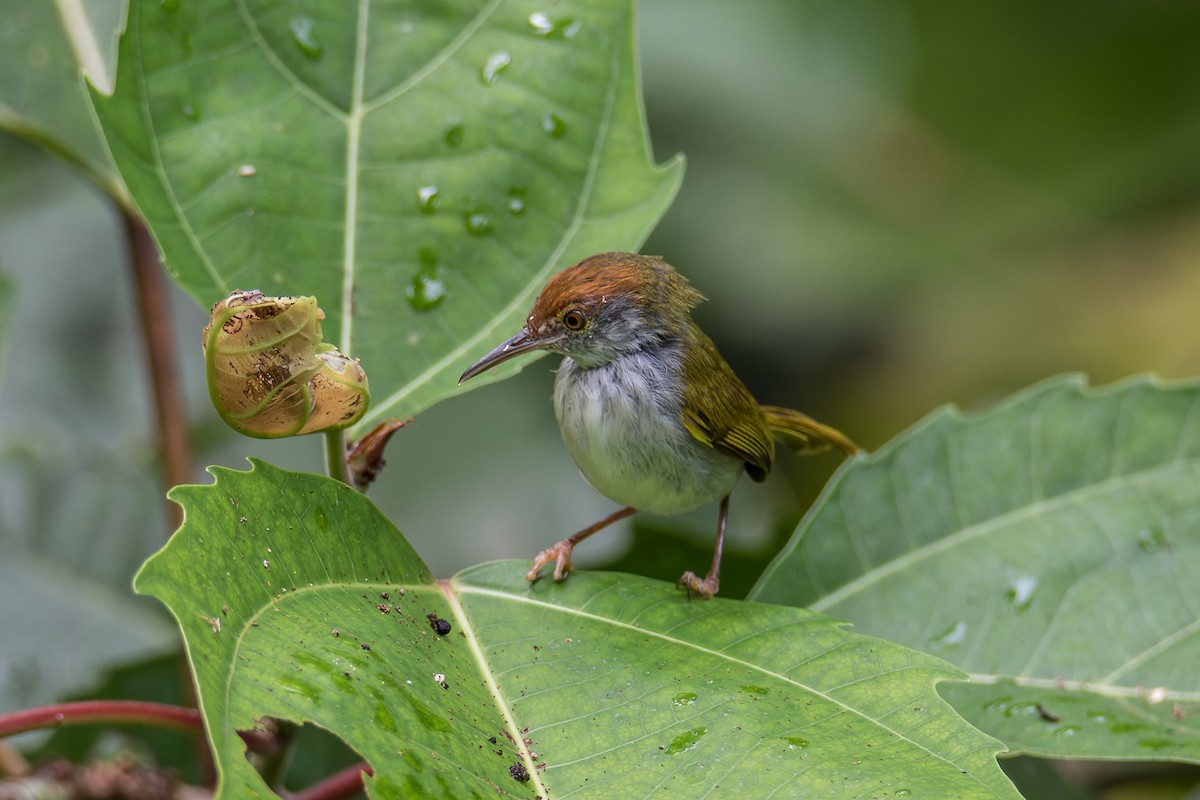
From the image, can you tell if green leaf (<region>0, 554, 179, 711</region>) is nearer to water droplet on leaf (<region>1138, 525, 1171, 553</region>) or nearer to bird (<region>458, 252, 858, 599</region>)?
bird (<region>458, 252, 858, 599</region>)

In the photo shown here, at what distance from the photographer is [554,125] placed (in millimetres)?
2430

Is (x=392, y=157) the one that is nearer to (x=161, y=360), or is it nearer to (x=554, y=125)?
(x=554, y=125)

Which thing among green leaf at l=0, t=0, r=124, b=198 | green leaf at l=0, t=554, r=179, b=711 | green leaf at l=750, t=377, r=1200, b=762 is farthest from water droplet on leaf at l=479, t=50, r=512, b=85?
green leaf at l=0, t=554, r=179, b=711

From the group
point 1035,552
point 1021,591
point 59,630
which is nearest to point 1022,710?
point 1021,591

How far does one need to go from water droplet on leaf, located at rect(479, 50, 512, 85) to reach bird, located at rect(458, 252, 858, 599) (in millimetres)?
437

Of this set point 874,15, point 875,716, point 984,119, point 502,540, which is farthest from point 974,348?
point 875,716

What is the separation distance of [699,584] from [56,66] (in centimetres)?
196

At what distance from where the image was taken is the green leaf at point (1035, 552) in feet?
7.55

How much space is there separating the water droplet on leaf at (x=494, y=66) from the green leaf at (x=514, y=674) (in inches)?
41.6

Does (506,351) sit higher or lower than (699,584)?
higher

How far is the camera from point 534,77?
2.43 metres

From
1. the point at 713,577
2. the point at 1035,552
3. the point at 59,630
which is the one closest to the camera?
the point at 1035,552

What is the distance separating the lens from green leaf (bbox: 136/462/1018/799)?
4.74 ft

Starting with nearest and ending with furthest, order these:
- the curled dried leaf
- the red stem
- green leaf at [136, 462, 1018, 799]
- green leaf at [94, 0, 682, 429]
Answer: green leaf at [136, 462, 1018, 799]
the curled dried leaf
the red stem
green leaf at [94, 0, 682, 429]
